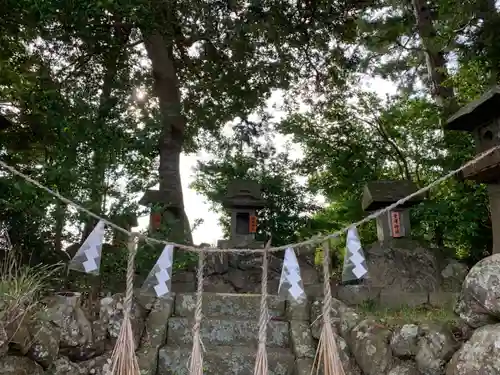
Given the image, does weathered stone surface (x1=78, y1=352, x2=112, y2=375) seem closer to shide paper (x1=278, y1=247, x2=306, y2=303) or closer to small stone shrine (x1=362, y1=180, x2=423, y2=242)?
shide paper (x1=278, y1=247, x2=306, y2=303)

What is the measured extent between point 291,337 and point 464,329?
164 cm

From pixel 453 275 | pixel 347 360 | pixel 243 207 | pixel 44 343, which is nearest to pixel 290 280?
pixel 347 360

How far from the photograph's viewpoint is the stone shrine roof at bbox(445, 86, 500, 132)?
357cm

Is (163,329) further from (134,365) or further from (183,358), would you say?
(134,365)

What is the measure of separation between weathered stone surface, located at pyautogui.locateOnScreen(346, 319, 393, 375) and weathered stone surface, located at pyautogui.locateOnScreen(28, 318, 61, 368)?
2.37 metres

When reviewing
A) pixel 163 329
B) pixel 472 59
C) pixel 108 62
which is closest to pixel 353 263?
pixel 163 329

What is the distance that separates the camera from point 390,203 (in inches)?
256

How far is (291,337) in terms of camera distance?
13.4ft

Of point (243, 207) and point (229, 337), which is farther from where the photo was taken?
point (243, 207)

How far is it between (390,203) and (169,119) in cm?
387

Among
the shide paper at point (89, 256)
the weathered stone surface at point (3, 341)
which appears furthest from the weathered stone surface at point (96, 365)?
the shide paper at point (89, 256)

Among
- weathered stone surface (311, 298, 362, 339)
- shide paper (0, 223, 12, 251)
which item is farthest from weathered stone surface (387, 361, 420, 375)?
shide paper (0, 223, 12, 251)

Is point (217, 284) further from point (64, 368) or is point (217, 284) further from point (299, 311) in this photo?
point (64, 368)

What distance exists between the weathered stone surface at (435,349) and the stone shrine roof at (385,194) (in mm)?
3532
